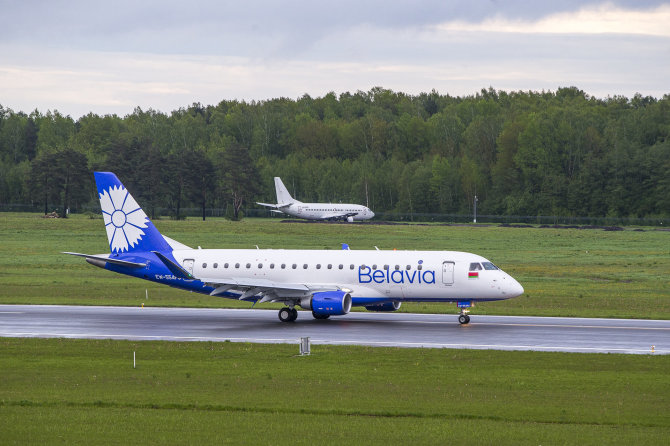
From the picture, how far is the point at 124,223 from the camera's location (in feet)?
157

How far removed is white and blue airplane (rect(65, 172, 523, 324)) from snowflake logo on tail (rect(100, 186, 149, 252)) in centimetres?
5

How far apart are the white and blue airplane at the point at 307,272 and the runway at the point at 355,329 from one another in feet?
3.92

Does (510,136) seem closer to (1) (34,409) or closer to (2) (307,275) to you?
(2) (307,275)

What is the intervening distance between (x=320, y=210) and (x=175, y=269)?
3899 inches

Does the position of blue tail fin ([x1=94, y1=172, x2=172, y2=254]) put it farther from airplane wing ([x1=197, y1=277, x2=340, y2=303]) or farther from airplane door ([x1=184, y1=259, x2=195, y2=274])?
airplane wing ([x1=197, y1=277, x2=340, y2=303])

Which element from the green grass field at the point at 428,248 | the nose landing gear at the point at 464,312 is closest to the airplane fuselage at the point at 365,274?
the nose landing gear at the point at 464,312

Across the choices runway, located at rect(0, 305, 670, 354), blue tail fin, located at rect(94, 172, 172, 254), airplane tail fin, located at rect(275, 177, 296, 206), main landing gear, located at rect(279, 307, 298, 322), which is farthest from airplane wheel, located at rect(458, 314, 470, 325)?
airplane tail fin, located at rect(275, 177, 296, 206)

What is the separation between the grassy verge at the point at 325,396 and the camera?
19859 millimetres

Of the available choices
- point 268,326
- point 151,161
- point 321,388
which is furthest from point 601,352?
point 151,161

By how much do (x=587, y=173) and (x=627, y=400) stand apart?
135829 millimetres

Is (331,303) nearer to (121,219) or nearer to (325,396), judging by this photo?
(121,219)

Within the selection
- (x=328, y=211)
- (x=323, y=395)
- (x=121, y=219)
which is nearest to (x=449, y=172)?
(x=328, y=211)

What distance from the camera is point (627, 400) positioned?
77.5ft

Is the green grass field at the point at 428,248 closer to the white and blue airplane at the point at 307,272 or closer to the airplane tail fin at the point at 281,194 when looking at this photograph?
the white and blue airplane at the point at 307,272
